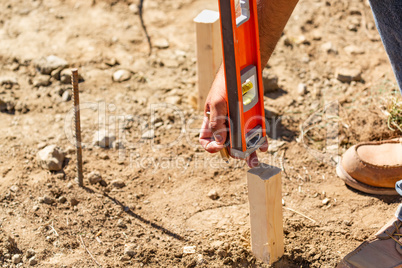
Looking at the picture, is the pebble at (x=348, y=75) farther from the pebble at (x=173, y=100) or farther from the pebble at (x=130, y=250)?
the pebble at (x=130, y=250)

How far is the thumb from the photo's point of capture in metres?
2.15

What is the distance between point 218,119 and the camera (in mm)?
2145

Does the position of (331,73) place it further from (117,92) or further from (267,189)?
(267,189)

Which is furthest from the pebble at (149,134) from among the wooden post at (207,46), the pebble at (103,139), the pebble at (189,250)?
the pebble at (189,250)

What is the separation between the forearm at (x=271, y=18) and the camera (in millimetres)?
2275

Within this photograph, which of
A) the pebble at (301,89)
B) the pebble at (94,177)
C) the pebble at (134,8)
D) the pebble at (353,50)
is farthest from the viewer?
the pebble at (134,8)

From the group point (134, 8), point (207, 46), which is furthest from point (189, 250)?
point (134, 8)

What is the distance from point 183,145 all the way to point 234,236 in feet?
3.29

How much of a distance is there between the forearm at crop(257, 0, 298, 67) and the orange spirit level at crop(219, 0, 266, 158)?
215 millimetres

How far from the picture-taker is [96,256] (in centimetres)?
253

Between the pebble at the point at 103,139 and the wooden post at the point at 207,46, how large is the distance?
752 mm

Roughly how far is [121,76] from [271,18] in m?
2.01

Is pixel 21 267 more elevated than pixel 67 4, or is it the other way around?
pixel 67 4

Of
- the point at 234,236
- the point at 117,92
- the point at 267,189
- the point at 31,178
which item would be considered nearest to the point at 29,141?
the point at 31,178
